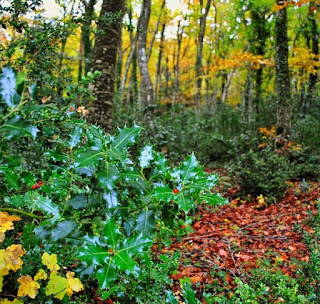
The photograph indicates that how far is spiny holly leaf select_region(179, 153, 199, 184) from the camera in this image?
46.6 inches

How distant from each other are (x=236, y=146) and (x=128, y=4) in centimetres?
1272

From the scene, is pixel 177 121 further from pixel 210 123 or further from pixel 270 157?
pixel 270 157

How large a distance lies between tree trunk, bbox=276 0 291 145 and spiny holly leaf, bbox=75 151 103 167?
724cm

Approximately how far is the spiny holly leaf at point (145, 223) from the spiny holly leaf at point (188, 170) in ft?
0.73

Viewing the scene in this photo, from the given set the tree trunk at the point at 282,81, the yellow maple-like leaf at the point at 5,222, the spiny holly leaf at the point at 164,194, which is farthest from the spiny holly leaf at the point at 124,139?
the tree trunk at the point at 282,81

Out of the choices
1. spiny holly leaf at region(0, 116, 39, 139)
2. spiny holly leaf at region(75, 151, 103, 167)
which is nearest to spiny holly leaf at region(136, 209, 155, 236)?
spiny holly leaf at region(75, 151, 103, 167)

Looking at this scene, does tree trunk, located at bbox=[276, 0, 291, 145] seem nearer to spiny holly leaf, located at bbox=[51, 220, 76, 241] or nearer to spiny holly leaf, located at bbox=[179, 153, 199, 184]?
spiny holly leaf, located at bbox=[179, 153, 199, 184]

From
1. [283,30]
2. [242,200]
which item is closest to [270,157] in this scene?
[242,200]

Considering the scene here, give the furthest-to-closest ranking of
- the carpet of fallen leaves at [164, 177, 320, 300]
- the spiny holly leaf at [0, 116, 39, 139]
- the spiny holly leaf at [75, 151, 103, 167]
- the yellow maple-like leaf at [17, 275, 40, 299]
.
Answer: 1. the carpet of fallen leaves at [164, 177, 320, 300]
2. the yellow maple-like leaf at [17, 275, 40, 299]
3. the spiny holly leaf at [75, 151, 103, 167]
4. the spiny holly leaf at [0, 116, 39, 139]

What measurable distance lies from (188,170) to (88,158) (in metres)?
0.42

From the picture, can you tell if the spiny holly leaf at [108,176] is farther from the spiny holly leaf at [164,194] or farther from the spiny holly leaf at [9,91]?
the spiny holly leaf at [9,91]

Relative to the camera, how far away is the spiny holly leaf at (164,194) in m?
1.12

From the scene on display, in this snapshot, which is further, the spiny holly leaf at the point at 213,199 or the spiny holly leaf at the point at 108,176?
the spiny holly leaf at the point at 213,199

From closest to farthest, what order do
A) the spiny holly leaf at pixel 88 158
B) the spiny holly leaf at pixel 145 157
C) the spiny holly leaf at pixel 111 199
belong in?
the spiny holly leaf at pixel 88 158 → the spiny holly leaf at pixel 111 199 → the spiny holly leaf at pixel 145 157
